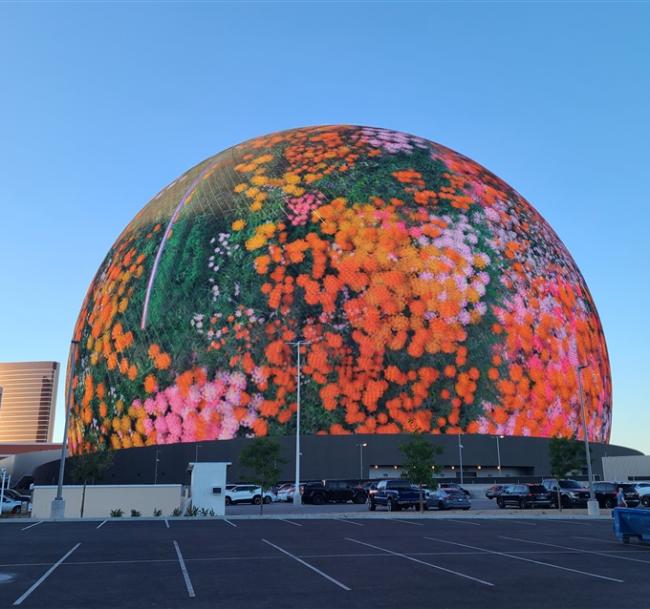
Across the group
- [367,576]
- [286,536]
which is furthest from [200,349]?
[367,576]

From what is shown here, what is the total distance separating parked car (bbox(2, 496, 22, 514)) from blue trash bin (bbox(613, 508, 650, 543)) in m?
33.8

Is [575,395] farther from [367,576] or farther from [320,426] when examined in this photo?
[367,576]

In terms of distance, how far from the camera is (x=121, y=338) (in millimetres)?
49438

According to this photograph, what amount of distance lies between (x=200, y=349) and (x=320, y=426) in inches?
400

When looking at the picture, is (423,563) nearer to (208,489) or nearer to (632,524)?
(632,524)

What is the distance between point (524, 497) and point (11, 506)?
30.4m

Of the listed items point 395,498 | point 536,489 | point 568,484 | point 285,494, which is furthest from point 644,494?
point 285,494

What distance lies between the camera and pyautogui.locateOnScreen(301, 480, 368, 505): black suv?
40.2m

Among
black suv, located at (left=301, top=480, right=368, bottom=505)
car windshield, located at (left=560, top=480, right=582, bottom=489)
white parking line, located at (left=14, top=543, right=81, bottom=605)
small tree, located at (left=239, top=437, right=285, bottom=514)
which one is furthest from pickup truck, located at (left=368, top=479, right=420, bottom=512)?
white parking line, located at (left=14, top=543, right=81, bottom=605)

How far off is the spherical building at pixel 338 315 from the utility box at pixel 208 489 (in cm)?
1143

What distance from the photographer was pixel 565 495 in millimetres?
38594

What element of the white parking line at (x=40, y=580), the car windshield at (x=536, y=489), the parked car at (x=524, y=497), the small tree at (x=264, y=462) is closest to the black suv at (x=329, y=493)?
the small tree at (x=264, y=462)

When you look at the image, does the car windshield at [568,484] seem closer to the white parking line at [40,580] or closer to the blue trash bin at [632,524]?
the blue trash bin at [632,524]

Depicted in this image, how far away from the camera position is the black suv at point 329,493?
4022 cm
